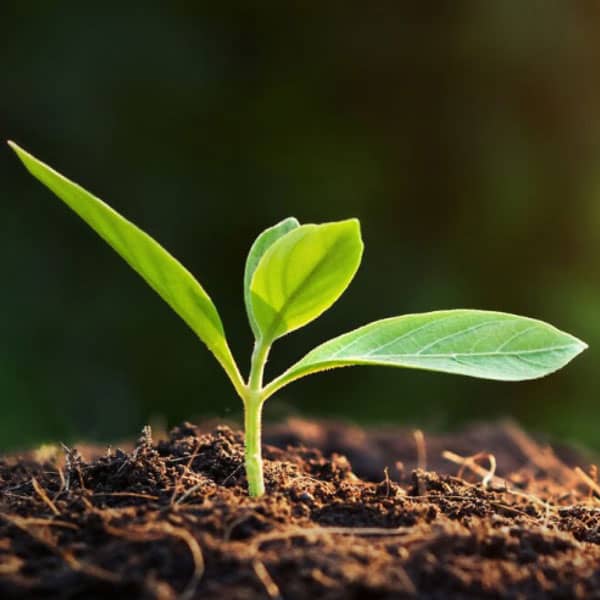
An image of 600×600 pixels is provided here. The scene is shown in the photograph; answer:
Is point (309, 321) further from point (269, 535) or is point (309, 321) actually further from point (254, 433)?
point (269, 535)

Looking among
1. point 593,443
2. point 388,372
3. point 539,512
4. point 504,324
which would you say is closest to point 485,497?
point 539,512

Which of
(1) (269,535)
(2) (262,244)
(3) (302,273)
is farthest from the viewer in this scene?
(2) (262,244)

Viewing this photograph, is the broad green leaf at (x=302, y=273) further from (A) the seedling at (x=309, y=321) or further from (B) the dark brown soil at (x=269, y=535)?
(B) the dark brown soil at (x=269, y=535)

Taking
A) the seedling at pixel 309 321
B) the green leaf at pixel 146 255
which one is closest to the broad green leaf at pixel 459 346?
the seedling at pixel 309 321

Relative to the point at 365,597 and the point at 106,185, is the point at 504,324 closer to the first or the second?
the point at 365,597

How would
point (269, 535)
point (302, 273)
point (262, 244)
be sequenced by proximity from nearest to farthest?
point (269, 535) < point (302, 273) < point (262, 244)

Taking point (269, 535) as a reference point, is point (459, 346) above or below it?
above

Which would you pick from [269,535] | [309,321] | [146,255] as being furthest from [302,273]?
[269,535]

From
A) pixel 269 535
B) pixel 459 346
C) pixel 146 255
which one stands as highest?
pixel 146 255
